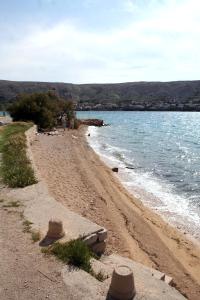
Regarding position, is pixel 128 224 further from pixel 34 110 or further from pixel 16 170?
pixel 34 110

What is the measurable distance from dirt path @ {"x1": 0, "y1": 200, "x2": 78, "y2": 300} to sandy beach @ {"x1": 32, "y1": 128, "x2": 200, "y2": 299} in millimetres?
2350

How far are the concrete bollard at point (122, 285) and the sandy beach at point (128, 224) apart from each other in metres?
2.71

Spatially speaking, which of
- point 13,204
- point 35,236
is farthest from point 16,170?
point 35,236

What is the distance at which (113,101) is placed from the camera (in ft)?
645

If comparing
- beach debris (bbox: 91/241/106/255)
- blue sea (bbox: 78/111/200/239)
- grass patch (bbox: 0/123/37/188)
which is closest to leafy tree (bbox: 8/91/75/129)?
blue sea (bbox: 78/111/200/239)

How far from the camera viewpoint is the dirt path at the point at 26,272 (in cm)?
598

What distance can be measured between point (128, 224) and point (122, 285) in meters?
6.77

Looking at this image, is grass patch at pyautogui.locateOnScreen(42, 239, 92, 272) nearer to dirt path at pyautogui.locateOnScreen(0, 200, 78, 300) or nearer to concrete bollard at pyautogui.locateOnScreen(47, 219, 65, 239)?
dirt path at pyautogui.locateOnScreen(0, 200, 78, 300)

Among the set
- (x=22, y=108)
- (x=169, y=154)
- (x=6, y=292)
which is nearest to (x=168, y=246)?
(x=6, y=292)

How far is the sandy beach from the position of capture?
9.73 metres

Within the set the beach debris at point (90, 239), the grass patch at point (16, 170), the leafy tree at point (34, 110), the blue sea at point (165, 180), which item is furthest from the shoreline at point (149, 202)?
the leafy tree at point (34, 110)

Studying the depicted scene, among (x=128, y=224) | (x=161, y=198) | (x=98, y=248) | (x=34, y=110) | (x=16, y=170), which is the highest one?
(x=16, y=170)

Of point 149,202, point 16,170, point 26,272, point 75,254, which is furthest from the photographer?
point 149,202

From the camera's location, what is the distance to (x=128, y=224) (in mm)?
12648
